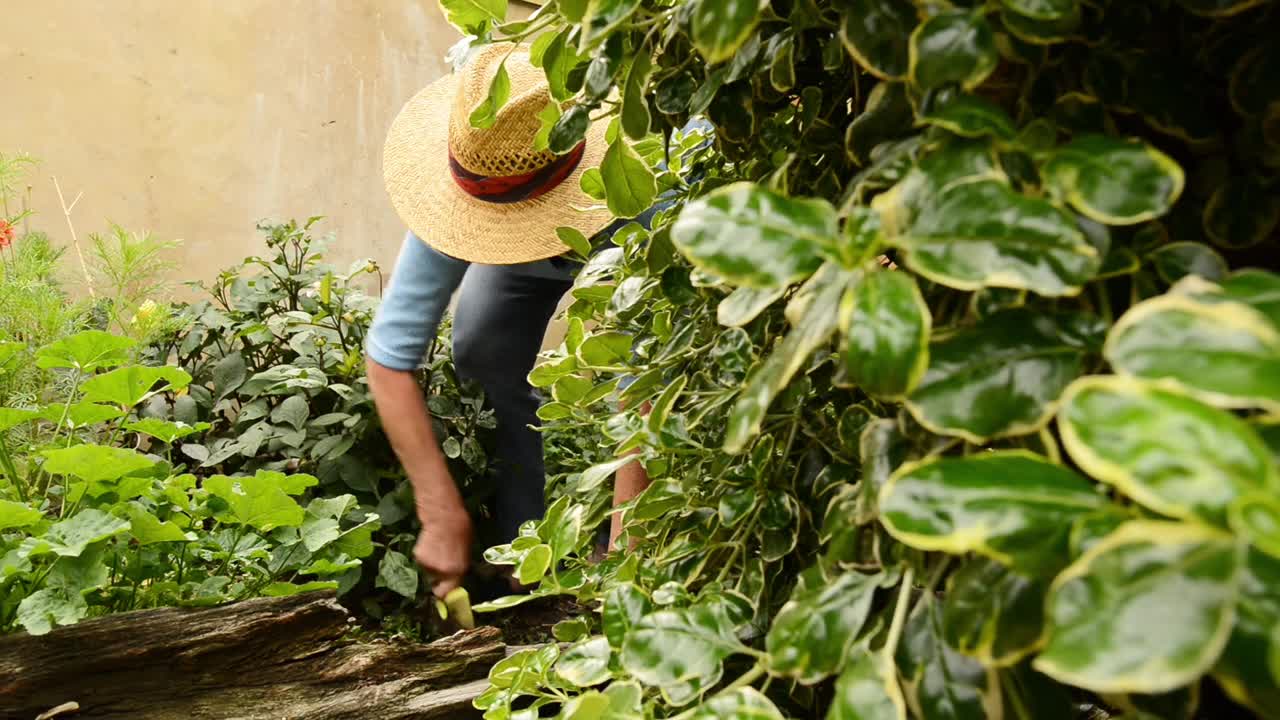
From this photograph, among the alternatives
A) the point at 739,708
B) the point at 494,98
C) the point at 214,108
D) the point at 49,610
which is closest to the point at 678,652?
the point at 739,708

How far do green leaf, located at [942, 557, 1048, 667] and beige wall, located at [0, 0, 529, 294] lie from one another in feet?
A: 11.2

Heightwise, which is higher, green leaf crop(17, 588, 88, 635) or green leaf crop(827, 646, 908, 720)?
green leaf crop(827, 646, 908, 720)

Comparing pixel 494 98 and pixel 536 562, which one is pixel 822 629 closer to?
pixel 536 562

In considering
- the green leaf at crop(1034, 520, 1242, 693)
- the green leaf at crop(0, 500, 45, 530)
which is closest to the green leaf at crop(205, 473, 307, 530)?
the green leaf at crop(0, 500, 45, 530)

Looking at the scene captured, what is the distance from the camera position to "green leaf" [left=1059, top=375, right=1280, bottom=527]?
19 centimetres

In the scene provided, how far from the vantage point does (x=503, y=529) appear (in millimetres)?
2211

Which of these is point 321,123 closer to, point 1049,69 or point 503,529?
point 503,529

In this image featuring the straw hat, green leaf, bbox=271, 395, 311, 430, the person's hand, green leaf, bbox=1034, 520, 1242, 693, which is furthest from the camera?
green leaf, bbox=271, 395, 311, 430

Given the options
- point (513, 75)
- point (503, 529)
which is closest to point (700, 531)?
point (513, 75)

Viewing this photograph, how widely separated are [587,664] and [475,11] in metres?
0.49

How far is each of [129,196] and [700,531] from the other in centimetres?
318

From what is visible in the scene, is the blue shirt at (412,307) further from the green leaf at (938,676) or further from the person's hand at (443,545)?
the green leaf at (938,676)

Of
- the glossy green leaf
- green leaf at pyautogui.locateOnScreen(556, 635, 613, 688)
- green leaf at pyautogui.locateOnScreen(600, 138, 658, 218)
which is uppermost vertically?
the glossy green leaf

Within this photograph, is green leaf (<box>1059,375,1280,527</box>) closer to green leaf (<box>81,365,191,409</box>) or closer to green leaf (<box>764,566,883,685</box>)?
green leaf (<box>764,566,883,685</box>)
